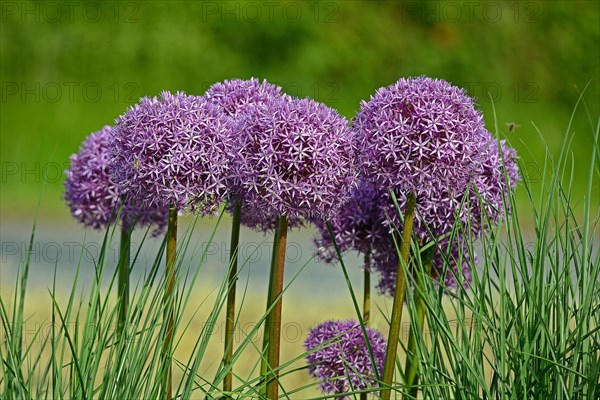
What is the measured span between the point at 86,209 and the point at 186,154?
987mm

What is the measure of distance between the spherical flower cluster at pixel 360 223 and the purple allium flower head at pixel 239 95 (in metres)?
0.35

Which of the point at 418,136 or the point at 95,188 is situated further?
the point at 95,188

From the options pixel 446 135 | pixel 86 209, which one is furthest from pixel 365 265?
pixel 86 209

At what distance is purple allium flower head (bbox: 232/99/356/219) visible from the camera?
2070 millimetres

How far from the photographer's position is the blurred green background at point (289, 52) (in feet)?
34.5

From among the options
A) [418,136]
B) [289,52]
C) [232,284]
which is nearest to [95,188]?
[232,284]

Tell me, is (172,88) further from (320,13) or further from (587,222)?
(587,222)

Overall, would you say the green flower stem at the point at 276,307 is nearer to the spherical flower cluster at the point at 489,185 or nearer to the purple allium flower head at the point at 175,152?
the purple allium flower head at the point at 175,152

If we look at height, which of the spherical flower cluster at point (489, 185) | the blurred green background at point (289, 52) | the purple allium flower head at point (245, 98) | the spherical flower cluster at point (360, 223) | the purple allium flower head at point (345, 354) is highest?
the blurred green background at point (289, 52)

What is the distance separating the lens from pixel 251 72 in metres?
10.6

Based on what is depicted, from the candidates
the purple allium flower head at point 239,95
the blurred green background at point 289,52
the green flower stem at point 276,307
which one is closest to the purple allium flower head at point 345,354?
the green flower stem at point 276,307

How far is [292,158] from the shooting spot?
2.07 meters

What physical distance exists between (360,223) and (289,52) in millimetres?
8318

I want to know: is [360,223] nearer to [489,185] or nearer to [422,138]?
[489,185]
